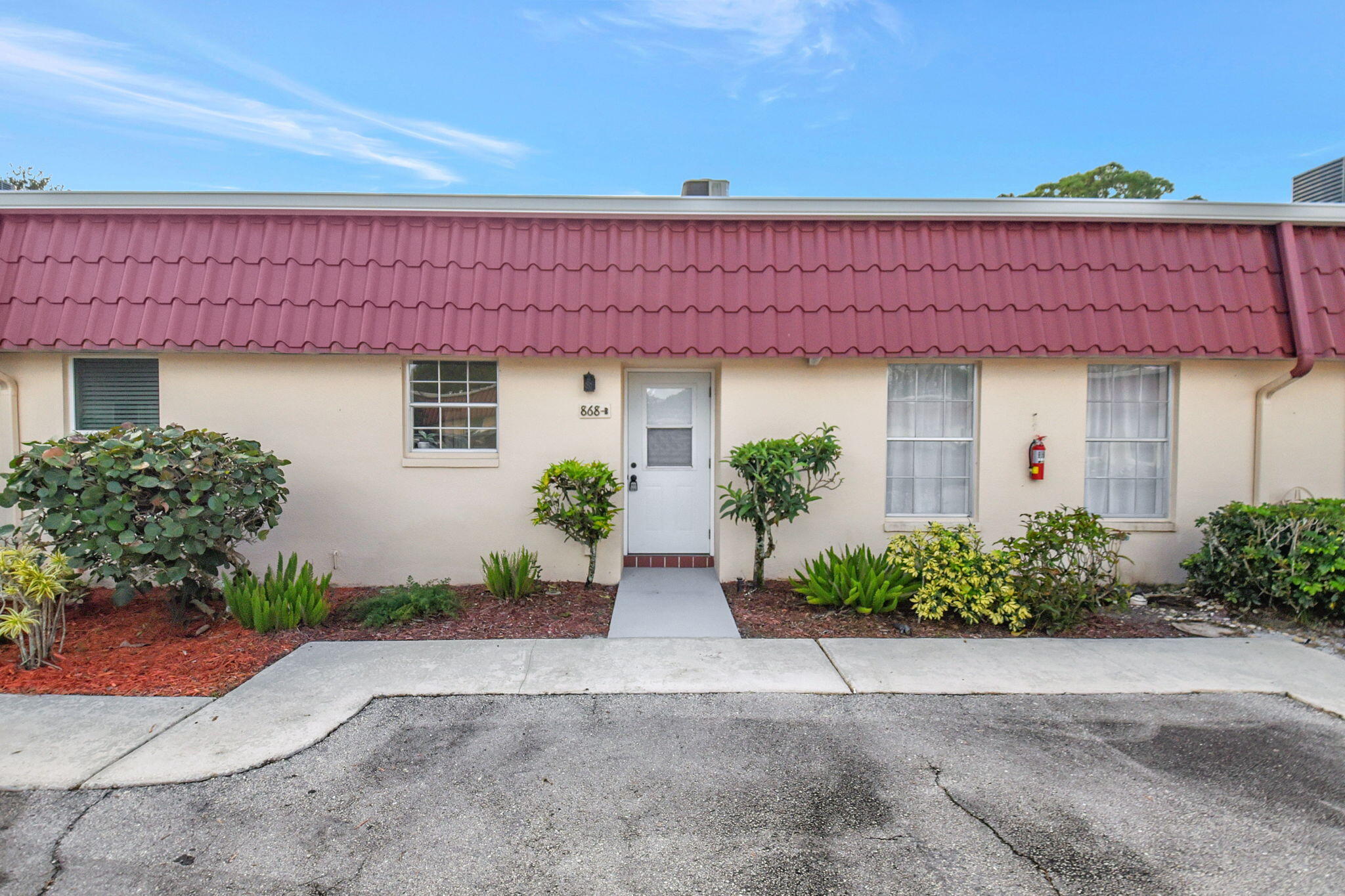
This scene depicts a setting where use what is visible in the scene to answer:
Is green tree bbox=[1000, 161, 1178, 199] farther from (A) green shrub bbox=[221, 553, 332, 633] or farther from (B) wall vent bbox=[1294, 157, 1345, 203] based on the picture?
(A) green shrub bbox=[221, 553, 332, 633]

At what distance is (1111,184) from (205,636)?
30990mm

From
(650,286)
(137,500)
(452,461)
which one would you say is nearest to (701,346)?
(650,286)

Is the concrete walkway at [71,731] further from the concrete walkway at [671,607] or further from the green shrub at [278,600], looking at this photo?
the concrete walkway at [671,607]

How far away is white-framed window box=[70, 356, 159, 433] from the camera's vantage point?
281 inches

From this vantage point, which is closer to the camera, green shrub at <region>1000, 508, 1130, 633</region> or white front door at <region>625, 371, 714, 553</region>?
green shrub at <region>1000, 508, 1130, 633</region>

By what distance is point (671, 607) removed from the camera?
6.48 m

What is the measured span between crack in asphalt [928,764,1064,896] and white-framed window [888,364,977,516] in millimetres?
4114

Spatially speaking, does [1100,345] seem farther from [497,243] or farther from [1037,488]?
[497,243]

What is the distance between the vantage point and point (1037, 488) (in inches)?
287

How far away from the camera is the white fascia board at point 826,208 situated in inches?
279

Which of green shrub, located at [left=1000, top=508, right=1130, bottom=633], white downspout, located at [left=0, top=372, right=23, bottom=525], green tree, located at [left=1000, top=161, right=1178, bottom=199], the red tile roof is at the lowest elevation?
green shrub, located at [left=1000, top=508, right=1130, bottom=633]

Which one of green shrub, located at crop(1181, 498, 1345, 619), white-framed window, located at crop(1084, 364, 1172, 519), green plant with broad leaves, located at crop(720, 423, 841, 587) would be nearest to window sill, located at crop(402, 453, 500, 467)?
green plant with broad leaves, located at crop(720, 423, 841, 587)

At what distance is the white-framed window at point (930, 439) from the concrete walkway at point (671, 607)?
2222 mm

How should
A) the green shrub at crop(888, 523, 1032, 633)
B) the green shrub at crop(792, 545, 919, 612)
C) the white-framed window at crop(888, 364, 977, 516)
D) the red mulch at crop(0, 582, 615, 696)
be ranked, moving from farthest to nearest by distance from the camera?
the white-framed window at crop(888, 364, 977, 516) < the green shrub at crop(792, 545, 919, 612) < the green shrub at crop(888, 523, 1032, 633) < the red mulch at crop(0, 582, 615, 696)
